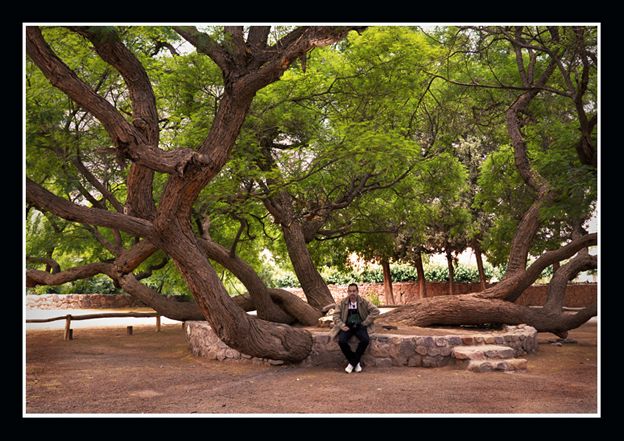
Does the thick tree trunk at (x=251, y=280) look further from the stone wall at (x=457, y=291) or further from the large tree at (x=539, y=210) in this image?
the stone wall at (x=457, y=291)

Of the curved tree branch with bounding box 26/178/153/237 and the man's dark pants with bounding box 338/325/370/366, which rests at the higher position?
the curved tree branch with bounding box 26/178/153/237

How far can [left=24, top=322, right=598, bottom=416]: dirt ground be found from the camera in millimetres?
6504

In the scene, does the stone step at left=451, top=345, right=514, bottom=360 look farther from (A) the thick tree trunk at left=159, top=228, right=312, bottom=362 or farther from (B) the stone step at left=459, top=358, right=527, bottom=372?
(A) the thick tree trunk at left=159, top=228, right=312, bottom=362

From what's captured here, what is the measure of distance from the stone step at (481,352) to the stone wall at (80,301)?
16038 mm

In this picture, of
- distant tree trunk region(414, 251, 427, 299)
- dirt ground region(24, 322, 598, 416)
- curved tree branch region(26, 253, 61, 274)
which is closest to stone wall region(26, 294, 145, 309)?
distant tree trunk region(414, 251, 427, 299)

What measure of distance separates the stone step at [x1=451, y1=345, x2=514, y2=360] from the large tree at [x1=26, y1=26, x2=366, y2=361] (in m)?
1.99

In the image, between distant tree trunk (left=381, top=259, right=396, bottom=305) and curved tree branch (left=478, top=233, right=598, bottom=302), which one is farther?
distant tree trunk (left=381, top=259, right=396, bottom=305)

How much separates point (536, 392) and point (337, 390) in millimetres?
2153

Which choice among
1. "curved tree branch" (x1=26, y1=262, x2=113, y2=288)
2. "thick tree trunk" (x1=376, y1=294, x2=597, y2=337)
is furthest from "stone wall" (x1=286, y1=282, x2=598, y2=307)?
"curved tree branch" (x1=26, y1=262, x2=113, y2=288)

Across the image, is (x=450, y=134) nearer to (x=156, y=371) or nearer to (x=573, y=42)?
(x=573, y=42)

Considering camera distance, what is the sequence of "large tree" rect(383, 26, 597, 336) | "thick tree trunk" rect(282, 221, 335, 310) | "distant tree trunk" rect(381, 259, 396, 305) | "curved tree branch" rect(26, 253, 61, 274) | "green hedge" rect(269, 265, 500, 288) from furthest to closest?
"green hedge" rect(269, 265, 500, 288)
"distant tree trunk" rect(381, 259, 396, 305)
"thick tree trunk" rect(282, 221, 335, 310)
"curved tree branch" rect(26, 253, 61, 274)
"large tree" rect(383, 26, 597, 336)

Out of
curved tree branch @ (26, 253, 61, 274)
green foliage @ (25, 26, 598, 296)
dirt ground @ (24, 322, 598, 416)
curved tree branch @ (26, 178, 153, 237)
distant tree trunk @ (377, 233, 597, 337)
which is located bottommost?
dirt ground @ (24, 322, 598, 416)

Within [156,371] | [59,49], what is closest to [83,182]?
[59,49]

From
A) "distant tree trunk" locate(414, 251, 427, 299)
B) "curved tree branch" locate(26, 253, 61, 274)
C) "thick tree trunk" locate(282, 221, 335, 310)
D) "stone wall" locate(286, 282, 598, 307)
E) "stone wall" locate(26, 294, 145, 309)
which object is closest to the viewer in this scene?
"curved tree branch" locate(26, 253, 61, 274)
